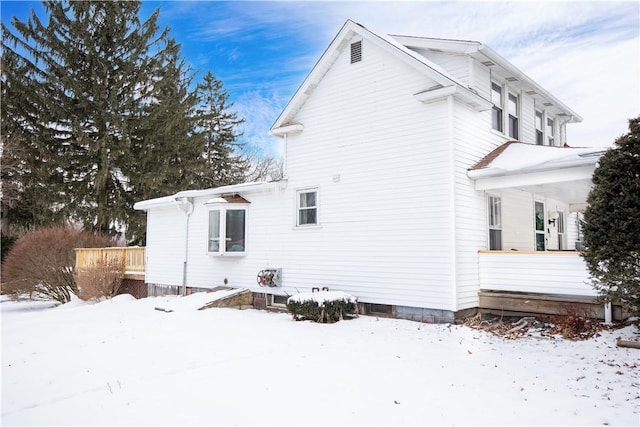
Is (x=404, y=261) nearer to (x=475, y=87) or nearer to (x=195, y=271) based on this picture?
(x=475, y=87)

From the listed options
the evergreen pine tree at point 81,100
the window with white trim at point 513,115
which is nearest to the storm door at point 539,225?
the window with white trim at point 513,115

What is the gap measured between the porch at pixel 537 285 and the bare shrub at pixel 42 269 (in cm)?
1549

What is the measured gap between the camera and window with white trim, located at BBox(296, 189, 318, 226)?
12375 millimetres

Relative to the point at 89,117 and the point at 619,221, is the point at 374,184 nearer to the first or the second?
the point at 619,221

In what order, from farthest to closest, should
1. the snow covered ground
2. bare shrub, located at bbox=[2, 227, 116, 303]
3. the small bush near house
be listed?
bare shrub, located at bbox=[2, 227, 116, 303] → the small bush near house → the snow covered ground

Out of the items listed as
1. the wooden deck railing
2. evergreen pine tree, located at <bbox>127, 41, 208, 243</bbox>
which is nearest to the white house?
the wooden deck railing

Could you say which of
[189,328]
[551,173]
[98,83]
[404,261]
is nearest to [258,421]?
[189,328]

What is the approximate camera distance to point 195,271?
49.9 ft

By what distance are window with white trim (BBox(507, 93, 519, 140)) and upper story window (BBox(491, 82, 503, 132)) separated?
61 cm

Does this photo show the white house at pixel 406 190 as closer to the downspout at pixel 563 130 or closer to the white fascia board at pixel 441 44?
the white fascia board at pixel 441 44

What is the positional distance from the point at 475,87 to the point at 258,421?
30.7ft

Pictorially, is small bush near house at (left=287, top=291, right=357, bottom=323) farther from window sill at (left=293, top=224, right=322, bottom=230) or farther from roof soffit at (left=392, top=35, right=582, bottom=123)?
roof soffit at (left=392, top=35, right=582, bottom=123)

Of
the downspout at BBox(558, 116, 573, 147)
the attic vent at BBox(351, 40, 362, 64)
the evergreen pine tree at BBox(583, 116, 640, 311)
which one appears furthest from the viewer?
the downspout at BBox(558, 116, 573, 147)

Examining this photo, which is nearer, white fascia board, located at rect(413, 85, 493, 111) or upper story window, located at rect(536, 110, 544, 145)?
white fascia board, located at rect(413, 85, 493, 111)
